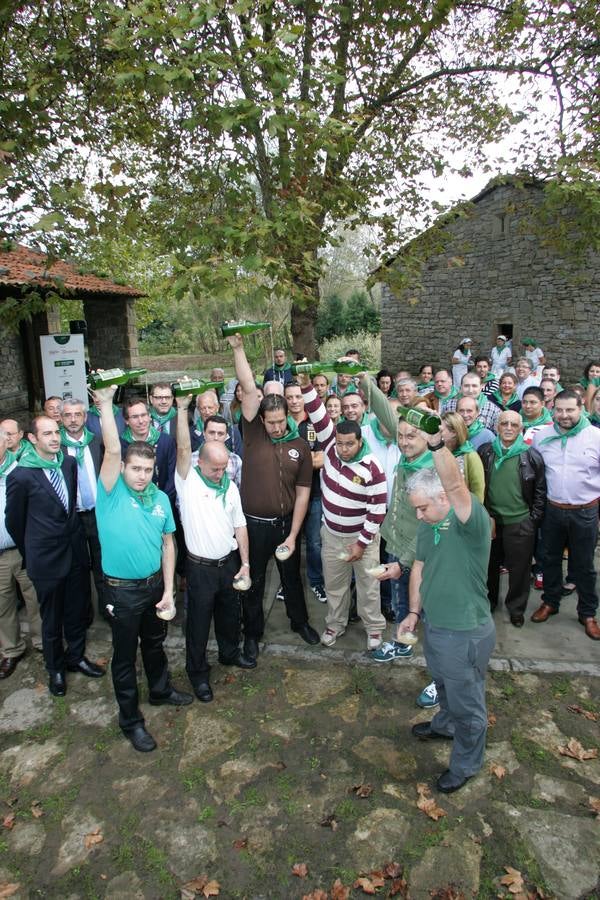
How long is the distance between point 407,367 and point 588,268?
22.4ft

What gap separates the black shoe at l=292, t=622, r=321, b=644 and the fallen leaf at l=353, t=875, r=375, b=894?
208cm

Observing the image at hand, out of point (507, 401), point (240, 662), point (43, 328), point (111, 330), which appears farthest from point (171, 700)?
point (111, 330)

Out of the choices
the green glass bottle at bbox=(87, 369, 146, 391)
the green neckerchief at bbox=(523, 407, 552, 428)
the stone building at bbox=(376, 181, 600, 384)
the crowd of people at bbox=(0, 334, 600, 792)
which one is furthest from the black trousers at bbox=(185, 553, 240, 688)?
the stone building at bbox=(376, 181, 600, 384)

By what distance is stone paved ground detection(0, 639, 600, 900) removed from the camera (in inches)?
108

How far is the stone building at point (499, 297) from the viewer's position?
14719 mm

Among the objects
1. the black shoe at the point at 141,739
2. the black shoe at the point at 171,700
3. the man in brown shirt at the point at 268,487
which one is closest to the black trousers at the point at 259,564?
the man in brown shirt at the point at 268,487

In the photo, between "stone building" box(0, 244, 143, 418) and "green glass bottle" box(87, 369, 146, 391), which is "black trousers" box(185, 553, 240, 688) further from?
"stone building" box(0, 244, 143, 418)

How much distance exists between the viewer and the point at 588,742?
11.5 feet

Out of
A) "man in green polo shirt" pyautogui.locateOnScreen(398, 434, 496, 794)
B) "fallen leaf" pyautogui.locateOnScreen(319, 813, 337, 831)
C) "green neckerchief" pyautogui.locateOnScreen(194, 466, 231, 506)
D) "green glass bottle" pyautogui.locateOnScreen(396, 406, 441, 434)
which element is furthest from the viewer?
"green neckerchief" pyautogui.locateOnScreen(194, 466, 231, 506)

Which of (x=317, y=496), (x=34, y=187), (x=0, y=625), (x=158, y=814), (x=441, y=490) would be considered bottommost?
(x=158, y=814)

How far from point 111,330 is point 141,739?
54.1ft

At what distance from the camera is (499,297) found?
54.8ft

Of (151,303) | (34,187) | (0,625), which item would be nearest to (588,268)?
(34,187)

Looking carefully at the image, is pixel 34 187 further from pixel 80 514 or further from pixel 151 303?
pixel 151 303
